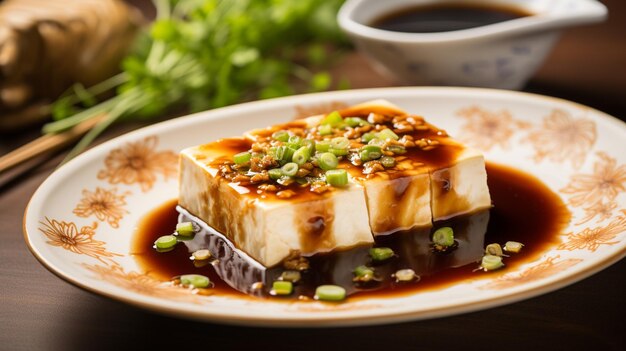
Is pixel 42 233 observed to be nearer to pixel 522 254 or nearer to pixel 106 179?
pixel 106 179

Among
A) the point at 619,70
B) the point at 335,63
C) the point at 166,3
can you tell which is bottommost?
the point at 619,70

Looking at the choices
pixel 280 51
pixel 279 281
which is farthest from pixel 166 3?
pixel 279 281

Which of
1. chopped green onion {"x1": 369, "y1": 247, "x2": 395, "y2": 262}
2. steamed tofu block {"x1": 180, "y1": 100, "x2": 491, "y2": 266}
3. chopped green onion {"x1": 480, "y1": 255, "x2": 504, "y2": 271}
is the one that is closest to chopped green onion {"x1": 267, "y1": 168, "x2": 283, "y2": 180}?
steamed tofu block {"x1": 180, "y1": 100, "x2": 491, "y2": 266}

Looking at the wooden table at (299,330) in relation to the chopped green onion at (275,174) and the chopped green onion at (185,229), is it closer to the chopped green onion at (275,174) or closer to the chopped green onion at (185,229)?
the chopped green onion at (185,229)

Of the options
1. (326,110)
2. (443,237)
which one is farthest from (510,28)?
(443,237)

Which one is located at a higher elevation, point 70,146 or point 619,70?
point 70,146

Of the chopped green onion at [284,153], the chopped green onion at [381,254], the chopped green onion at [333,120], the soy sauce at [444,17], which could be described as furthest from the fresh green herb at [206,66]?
the chopped green onion at [381,254]
